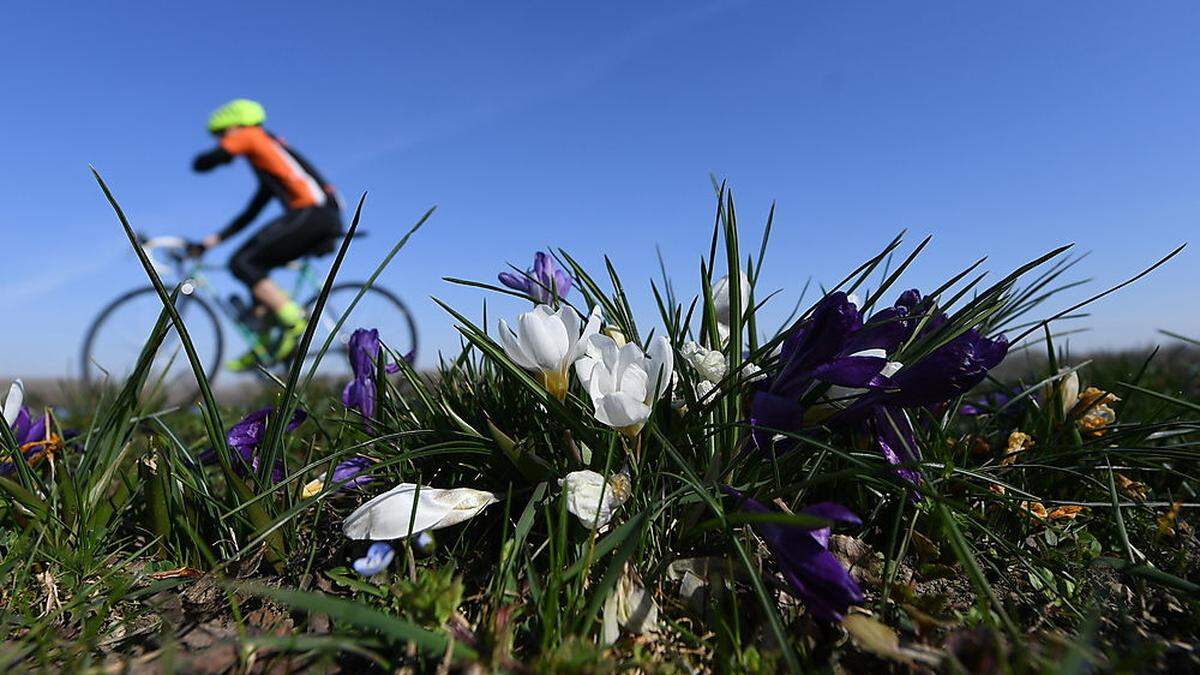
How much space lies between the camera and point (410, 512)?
1.10 meters

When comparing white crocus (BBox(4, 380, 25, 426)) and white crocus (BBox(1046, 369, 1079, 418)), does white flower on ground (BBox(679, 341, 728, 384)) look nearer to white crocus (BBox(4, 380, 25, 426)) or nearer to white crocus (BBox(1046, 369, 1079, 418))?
white crocus (BBox(1046, 369, 1079, 418))

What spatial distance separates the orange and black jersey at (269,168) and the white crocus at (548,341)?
808cm

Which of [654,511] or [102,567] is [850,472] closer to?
[654,511]

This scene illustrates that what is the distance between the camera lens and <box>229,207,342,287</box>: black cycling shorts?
27.0 feet

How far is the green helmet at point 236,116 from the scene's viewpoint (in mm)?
8398

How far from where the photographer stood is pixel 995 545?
1.30 m

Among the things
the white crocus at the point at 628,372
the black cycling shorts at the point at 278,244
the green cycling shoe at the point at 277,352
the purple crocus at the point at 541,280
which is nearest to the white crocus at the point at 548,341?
the white crocus at the point at 628,372

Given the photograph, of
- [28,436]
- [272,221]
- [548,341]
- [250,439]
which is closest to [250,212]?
[272,221]

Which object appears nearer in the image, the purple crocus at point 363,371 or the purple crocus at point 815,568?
the purple crocus at point 815,568

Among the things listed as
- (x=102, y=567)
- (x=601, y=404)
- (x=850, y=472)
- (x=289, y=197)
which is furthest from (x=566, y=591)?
(x=289, y=197)

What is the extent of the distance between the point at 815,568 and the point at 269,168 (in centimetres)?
888

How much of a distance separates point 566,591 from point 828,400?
57 cm

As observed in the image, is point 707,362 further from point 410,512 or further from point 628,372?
point 410,512

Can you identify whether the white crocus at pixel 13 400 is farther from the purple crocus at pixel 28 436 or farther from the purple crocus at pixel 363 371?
the purple crocus at pixel 363 371
